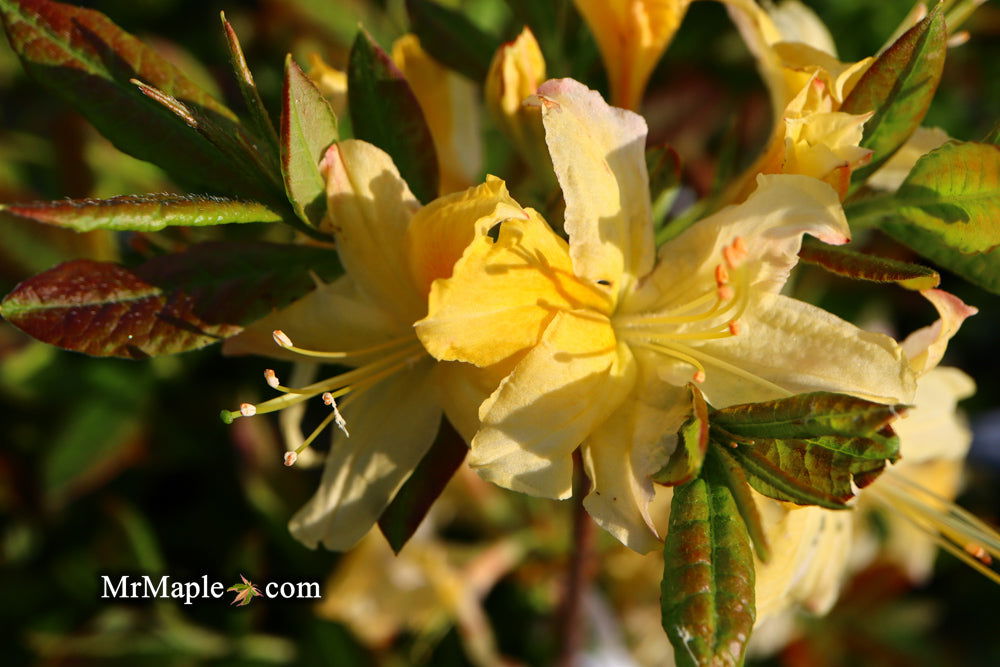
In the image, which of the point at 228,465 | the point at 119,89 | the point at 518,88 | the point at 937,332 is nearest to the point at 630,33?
the point at 518,88

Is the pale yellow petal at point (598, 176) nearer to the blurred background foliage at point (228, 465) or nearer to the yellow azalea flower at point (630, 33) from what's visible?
the yellow azalea flower at point (630, 33)

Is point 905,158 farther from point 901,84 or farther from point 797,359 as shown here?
point 797,359

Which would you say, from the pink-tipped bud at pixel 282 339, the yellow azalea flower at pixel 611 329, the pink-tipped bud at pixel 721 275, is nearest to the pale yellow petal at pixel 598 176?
the yellow azalea flower at pixel 611 329

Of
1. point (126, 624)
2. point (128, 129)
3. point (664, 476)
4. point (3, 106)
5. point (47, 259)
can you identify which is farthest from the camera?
point (3, 106)

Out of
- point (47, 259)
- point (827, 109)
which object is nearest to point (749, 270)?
point (827, 109)

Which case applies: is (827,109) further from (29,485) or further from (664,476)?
(29,485)

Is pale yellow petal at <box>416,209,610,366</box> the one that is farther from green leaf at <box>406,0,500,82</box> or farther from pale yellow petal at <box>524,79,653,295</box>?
green leaf at <box>406,0,500,82</box>
